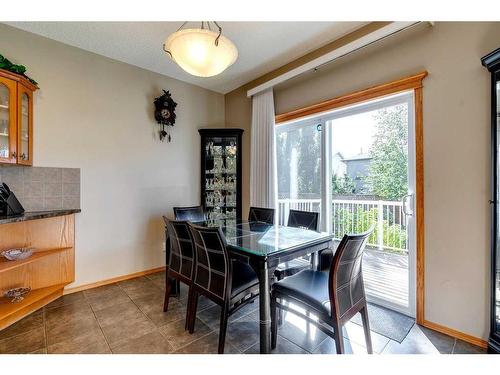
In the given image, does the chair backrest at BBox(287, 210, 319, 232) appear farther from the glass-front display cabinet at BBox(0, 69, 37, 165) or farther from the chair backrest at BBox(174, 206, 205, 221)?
the glass-front display cabinet at BBox(0, 69, 37, 165)

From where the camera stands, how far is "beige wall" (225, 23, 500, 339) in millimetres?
1688

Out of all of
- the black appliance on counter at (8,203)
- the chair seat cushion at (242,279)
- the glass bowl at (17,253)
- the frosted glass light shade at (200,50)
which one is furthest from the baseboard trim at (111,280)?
the frosted glass light shade at (200,50)

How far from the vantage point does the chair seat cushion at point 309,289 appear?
1427 mm

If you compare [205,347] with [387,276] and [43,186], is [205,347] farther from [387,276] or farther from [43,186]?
[43,186]

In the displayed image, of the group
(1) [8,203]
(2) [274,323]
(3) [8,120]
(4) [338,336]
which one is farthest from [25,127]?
(4) [338,336]

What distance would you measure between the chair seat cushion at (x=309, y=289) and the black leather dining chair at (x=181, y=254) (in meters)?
0.77

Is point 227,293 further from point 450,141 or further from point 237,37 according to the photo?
point 237,37

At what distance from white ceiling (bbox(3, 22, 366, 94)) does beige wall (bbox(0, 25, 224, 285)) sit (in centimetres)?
17

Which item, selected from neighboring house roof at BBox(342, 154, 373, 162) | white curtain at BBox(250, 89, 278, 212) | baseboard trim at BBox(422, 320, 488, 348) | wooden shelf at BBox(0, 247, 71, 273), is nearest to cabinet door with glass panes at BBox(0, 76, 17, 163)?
wooden shelf at BBox(0, 247, 71, 273)

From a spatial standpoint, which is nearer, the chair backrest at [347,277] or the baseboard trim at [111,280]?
the chair backrest at [347,277]

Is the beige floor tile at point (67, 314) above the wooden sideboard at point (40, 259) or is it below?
below

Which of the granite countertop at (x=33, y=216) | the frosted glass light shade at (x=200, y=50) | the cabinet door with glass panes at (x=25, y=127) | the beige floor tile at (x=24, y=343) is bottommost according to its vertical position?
the beige floor tile at (x=24, y=343)

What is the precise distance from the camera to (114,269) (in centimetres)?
294

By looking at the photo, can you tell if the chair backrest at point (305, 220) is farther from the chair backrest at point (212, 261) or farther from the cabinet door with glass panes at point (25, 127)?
the cabinet door with glass panes at point (25, 127)
